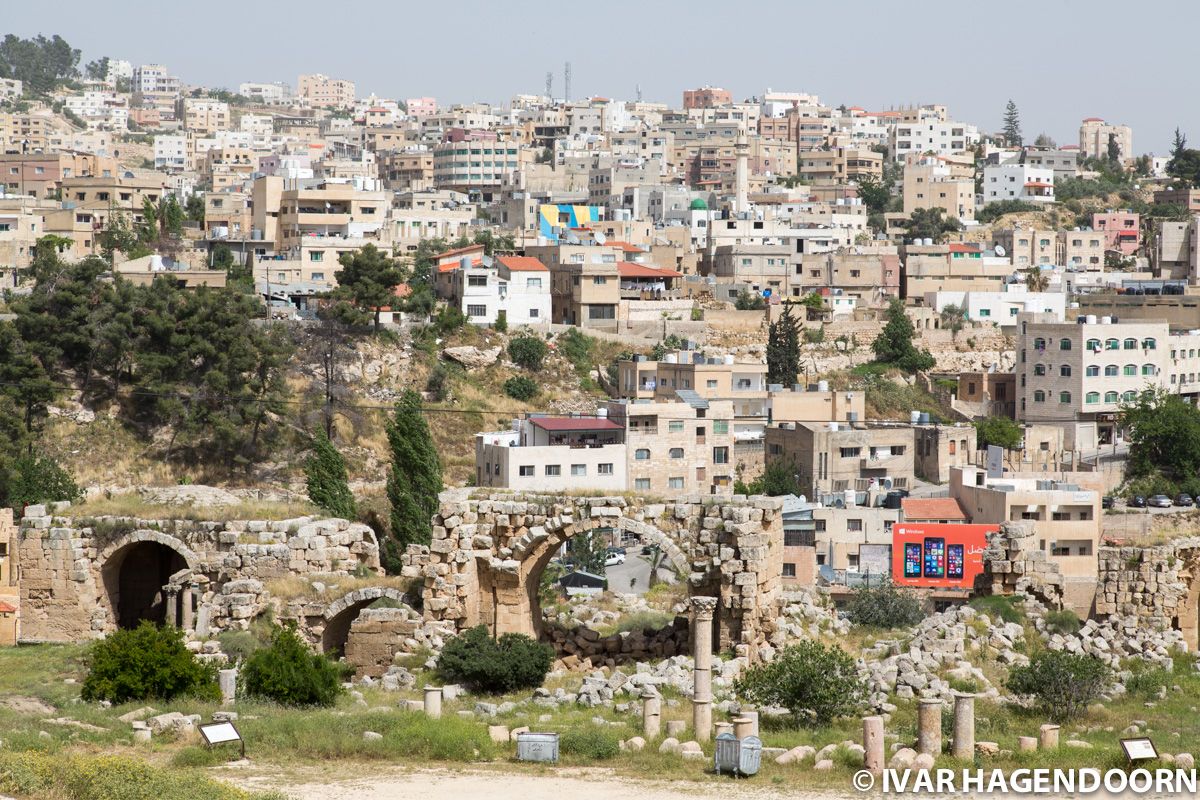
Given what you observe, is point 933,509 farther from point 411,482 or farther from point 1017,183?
point 1017,183

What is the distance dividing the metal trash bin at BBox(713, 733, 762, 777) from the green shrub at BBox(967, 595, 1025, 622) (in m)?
8.90

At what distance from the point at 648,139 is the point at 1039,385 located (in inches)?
2616

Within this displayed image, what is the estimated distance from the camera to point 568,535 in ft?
82.4

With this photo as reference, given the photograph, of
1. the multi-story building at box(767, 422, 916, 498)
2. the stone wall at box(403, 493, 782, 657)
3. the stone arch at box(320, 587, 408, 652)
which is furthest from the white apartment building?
the stone arch at box(320, 587, 408, 652)

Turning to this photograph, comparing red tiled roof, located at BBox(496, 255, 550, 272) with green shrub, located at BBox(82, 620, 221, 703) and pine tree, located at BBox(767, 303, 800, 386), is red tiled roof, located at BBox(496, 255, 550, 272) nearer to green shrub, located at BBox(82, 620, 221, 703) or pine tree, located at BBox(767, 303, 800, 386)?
pine tree, located at BBox(767, 303, 800, 386)

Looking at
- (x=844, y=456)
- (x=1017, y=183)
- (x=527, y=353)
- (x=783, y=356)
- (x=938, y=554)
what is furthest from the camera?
(x=1017, y=183)

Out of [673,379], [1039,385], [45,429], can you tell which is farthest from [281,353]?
[1039,385]

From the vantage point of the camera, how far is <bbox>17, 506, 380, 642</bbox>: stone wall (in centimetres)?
2622

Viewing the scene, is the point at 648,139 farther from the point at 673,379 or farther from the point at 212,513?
the point at 212,513

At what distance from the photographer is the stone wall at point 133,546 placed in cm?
2622

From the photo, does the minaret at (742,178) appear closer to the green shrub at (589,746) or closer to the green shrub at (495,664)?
the green shrub at (495,664)

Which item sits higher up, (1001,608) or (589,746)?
→ (1001,608)

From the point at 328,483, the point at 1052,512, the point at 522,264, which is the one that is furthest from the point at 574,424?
the point at 522,264

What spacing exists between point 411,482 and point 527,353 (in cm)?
2131
